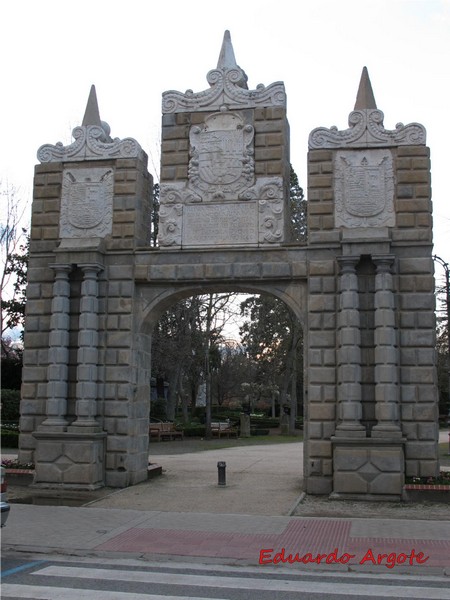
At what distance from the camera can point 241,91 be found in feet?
52.0

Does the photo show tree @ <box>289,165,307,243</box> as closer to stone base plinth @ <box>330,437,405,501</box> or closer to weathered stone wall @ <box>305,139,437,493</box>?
weathered stone wall @ <box>305,139,437,493</box>

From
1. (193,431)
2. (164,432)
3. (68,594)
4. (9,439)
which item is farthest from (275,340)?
(68,594)

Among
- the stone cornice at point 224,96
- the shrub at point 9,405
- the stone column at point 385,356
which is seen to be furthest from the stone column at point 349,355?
the shrub at point 9,405

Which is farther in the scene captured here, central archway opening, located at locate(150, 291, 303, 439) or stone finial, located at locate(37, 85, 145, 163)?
central archway opening, located at locate(150, 291, 303, 439)

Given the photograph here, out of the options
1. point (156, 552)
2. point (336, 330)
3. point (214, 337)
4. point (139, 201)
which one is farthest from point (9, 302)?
point (156, 552)

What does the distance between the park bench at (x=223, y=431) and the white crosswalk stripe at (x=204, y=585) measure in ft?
91.3

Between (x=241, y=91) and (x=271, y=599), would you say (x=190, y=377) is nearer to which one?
(x=241, y=91)

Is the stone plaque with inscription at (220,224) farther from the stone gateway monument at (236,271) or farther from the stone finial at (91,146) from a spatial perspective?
the stone finial at (91,146)

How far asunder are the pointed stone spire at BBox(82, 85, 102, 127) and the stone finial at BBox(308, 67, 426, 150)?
17.3 ft

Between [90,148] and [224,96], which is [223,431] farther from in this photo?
[224,96]

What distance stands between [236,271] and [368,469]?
502 centimetres

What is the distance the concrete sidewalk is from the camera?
905cm

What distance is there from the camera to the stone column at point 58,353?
587 inches
